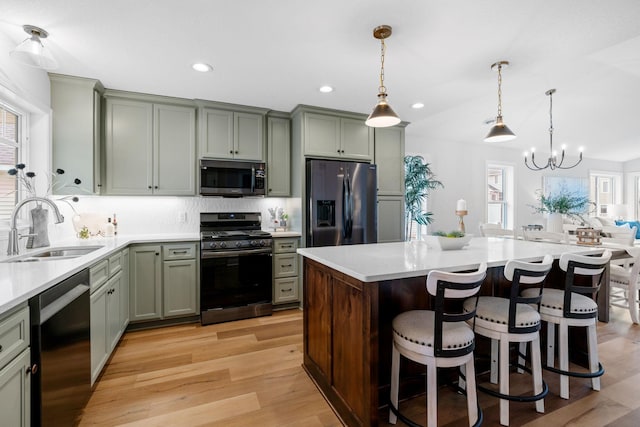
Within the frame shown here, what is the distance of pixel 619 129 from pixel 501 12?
6.25 meters

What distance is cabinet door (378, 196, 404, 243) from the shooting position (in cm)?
414

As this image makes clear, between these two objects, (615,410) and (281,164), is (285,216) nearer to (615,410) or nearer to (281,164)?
(281,164)

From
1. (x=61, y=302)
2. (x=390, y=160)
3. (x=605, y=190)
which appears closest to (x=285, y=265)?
(x=390, y=160)

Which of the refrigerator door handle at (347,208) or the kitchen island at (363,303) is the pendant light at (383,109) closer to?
the kitchen island at (363,303)

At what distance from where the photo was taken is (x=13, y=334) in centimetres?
110

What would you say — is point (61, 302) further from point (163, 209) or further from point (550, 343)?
point (550, 343)

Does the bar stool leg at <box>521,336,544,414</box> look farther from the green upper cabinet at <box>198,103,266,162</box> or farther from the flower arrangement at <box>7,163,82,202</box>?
the flower arrangement at <box>7,163,82,202</box>

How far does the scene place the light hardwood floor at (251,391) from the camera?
1.76 m

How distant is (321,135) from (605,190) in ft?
29.5

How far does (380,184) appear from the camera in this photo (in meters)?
4.15

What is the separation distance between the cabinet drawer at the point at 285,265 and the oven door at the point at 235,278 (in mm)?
103

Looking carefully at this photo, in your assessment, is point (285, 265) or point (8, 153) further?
point (285, 265)

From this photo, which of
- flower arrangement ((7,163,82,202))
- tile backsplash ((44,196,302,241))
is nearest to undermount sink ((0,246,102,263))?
flower arrangement ((7,163,82,202))

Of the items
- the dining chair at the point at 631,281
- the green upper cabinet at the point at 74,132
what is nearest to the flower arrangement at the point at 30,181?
the green upper cabinet at the point at 74,132
